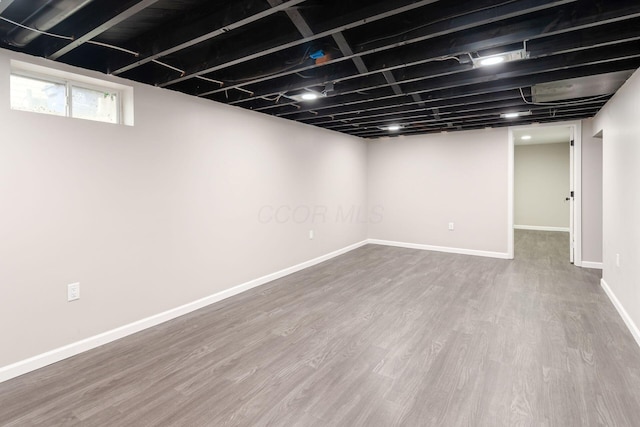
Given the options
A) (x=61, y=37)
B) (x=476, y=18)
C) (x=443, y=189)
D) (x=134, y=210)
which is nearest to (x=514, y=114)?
(x=443, y=189)

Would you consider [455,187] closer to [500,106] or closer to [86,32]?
[500,106]

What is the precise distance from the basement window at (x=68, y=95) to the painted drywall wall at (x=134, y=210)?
0.10 meters

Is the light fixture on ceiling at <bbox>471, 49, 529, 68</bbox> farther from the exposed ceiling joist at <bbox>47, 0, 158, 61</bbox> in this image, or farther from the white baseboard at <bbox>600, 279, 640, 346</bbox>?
the white baseboard at <bbox>600, 279, 640, 346</bbox>

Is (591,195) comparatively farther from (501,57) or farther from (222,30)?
(222,30)

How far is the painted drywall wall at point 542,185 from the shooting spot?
8.57 m

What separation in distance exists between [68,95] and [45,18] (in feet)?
2.68

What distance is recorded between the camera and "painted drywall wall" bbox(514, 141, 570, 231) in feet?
28.1

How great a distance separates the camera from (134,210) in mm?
2982

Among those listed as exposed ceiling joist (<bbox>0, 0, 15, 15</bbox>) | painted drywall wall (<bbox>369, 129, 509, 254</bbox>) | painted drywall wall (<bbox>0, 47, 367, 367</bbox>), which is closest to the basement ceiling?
exposed ceiling joist (<bbox>0, 0, 15, 15</bbox>)

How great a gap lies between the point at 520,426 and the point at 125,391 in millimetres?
2360

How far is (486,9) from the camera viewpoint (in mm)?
1858

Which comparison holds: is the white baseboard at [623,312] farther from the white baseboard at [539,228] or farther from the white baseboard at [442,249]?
the white baseboard at [539,228]

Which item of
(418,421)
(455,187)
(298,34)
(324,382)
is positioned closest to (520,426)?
(418,421)

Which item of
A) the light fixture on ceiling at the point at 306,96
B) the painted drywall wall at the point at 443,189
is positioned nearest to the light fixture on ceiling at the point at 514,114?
the painted drywall wall at the point at 443,189
